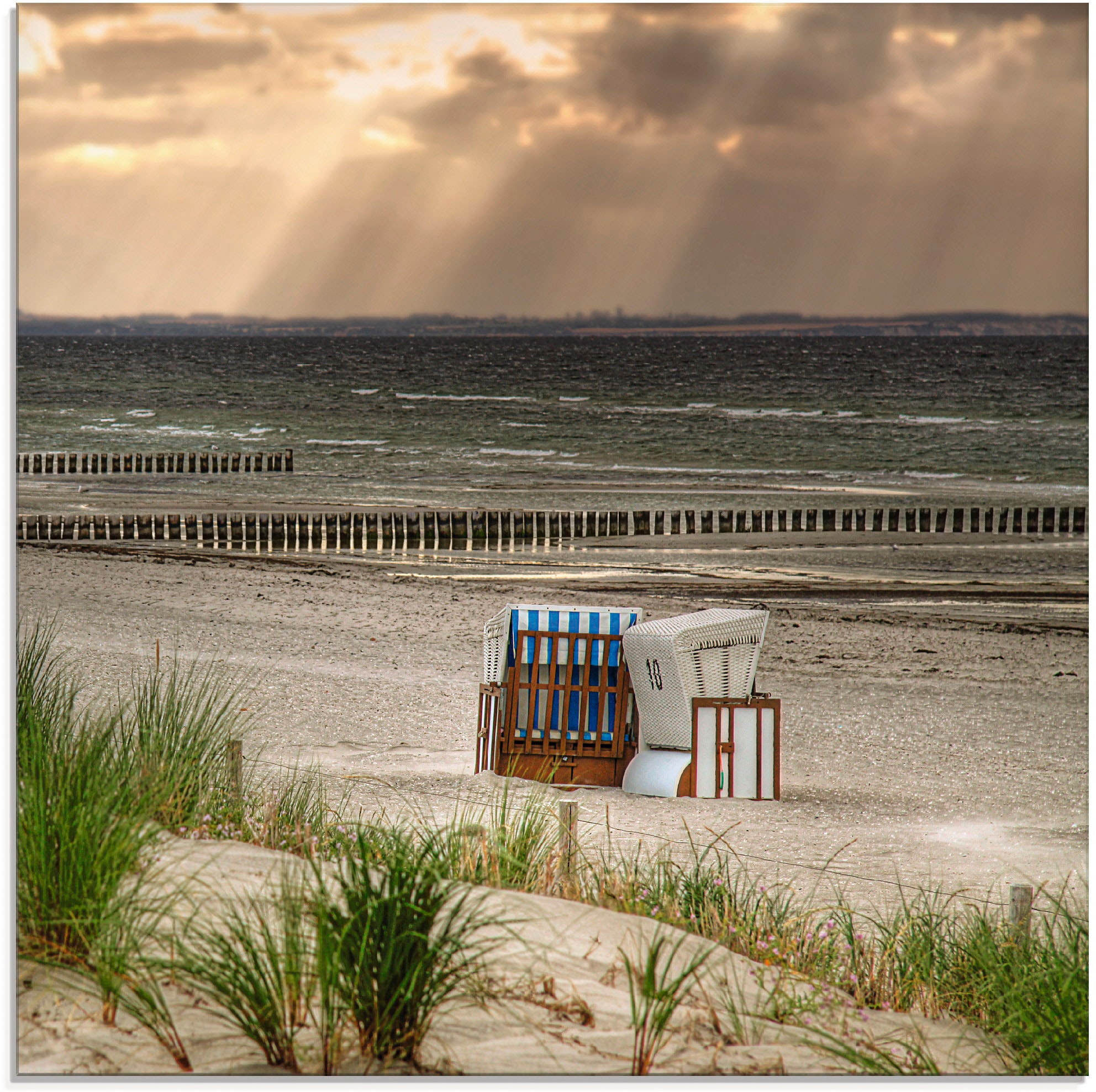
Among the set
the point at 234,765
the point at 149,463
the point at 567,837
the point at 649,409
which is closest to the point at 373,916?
the point at 567,837

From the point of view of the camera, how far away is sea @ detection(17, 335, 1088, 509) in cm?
2720

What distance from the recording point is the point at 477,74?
4.90 meters

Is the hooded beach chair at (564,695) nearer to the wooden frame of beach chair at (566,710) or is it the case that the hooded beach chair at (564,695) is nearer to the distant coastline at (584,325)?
the wooden frame of beach chair at (566,710)

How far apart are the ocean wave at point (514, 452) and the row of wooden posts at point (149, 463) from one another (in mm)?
5935

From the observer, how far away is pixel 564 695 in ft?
22.7

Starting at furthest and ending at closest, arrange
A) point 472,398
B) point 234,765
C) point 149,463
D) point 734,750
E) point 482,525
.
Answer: point 472,398 → point 149,463 → point 482,525 → point 734,750 → point 234,765

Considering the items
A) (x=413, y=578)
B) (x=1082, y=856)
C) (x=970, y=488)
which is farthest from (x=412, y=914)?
(x=970, y=488)

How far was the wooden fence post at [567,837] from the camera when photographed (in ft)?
14.1

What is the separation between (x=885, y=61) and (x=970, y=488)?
23939mm

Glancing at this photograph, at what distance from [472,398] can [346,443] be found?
52.5ft

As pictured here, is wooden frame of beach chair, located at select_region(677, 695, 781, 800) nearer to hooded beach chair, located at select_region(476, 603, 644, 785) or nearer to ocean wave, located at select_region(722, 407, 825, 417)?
hooded beach chair, located at select_region(476, 603, 644, 785)

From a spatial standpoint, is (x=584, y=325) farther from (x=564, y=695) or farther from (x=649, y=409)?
(x=649, y=409)

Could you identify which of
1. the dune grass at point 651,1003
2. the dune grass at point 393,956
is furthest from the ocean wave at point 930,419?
the dune grass at point 393,956

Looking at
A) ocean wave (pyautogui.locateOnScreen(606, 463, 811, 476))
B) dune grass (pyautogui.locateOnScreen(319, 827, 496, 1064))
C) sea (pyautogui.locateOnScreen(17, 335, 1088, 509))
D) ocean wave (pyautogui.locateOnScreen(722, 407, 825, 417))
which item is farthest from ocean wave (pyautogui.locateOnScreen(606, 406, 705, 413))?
dune grass (pyautogui.locateOnScreen(319, 827, 496, 1064))
